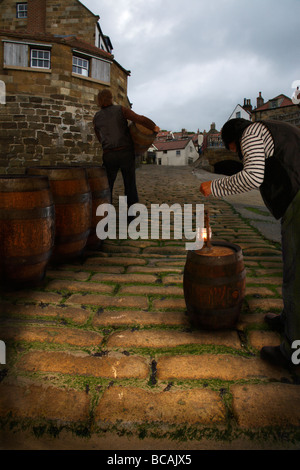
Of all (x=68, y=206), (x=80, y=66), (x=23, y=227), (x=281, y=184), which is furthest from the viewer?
(x=80, y=66)

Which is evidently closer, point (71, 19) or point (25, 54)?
point (25, 54)

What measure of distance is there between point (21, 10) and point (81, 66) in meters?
9.37

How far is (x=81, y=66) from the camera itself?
16.1m

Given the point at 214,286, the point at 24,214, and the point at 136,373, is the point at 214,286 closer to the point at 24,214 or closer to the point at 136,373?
→ the point at 136,373

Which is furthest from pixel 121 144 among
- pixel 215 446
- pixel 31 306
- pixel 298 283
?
pixel 215 446

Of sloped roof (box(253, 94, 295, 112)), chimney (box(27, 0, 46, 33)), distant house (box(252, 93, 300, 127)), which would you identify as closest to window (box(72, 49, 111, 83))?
chimney (box(27, 0, 46, 33))

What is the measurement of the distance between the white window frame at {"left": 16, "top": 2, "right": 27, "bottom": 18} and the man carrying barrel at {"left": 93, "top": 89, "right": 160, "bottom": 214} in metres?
21.4

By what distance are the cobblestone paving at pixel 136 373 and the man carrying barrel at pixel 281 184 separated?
243 millimetres

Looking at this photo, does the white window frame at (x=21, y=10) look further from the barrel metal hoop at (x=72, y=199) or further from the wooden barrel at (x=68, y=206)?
the barrel metal hoop at (x=72, y=199)

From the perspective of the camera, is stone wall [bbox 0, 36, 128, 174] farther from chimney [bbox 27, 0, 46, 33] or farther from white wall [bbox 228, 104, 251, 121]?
white wall [bbox 228, 104, 251, 121]

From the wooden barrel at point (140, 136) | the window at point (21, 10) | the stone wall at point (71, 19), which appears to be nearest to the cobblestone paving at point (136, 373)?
the wooden barrel at point (140, 136)

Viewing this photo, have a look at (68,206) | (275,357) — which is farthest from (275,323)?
(68,206)

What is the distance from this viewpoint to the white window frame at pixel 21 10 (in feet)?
68.9

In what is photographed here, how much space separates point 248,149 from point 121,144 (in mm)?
→ 3172
